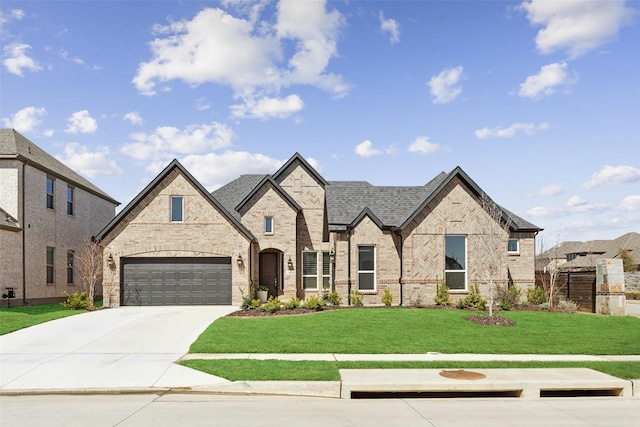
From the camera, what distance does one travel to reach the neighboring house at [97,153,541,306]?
24.2 metres

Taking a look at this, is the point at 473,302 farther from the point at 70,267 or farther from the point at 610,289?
the point at 70,267

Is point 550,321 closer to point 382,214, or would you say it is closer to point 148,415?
point 382,214

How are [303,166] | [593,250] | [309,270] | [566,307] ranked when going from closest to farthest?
[566,307], [309,270], [303,166], [593,250]

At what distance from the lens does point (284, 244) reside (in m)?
28.3

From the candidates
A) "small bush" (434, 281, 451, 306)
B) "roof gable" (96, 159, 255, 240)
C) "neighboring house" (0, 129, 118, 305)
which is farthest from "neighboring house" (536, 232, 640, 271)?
"neighboring house" (0, 129, 118, 305)

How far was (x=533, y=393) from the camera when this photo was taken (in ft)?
32.0

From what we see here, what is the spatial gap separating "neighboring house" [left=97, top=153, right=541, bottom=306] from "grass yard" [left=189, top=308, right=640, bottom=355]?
15.1ft

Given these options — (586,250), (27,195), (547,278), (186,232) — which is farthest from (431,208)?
(586,250)

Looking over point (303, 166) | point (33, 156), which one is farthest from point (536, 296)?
point (33, 156)

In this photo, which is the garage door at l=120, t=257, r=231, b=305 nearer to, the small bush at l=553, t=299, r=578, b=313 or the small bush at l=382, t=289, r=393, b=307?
the small bush at l=382, t=289, r=393, b=307

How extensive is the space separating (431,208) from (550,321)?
8.00 meters

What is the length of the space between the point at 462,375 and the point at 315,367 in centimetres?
313

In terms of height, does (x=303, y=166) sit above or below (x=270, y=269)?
above

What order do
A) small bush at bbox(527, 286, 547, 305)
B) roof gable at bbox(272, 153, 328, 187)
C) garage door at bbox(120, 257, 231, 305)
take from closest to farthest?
1. small bush at bbox(527, 286, 547, 305)
2. garage door at bbox(120, 257, 231, 305)
3. roof gable at bbox(272, 153, 328, 187)
